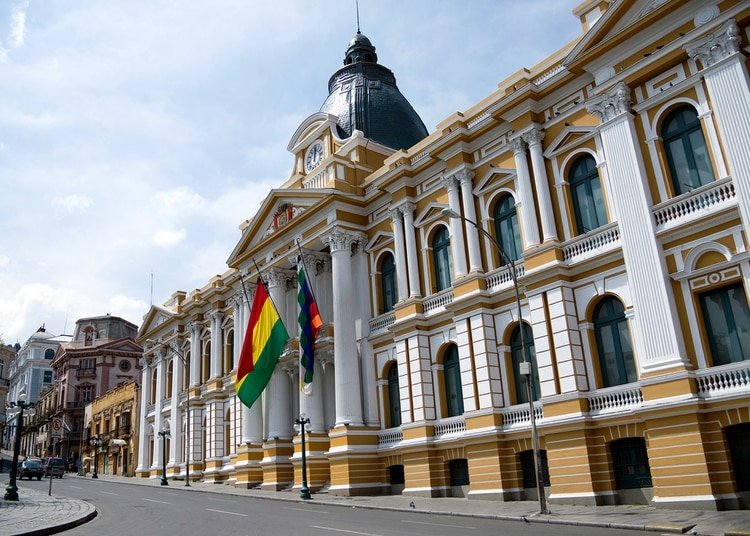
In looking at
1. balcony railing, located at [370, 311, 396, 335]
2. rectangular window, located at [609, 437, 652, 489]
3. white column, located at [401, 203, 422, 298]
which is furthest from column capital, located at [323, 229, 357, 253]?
rectangular window, located at [609, 437, 652, 489]

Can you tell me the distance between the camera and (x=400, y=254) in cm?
3017

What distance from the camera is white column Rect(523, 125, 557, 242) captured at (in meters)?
23.6

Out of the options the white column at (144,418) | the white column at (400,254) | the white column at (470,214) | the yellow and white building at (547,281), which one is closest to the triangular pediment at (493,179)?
the yellow and white building at (547,281)

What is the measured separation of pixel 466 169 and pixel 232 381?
22.1 metres

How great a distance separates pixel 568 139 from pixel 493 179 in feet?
11.8

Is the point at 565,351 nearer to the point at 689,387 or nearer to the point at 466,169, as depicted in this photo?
the point at 689,387

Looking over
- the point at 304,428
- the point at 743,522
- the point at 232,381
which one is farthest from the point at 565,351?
the point at 232,381

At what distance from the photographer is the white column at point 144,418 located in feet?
171

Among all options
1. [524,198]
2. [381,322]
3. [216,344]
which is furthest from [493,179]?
[216,344]

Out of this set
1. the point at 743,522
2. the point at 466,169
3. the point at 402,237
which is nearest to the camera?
the point at 743,522

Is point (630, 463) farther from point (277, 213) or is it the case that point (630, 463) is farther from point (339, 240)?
point (277, 213)

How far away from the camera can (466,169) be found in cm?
2722

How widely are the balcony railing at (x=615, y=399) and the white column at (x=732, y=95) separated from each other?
5666mm

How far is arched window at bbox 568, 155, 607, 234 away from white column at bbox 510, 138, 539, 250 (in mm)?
1477
